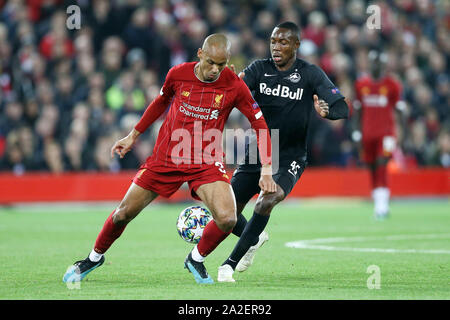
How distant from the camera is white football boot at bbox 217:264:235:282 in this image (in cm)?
789

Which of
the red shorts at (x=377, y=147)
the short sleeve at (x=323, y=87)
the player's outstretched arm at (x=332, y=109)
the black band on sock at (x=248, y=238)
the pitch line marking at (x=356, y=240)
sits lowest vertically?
the pitch line marking at (x=356, y=240)

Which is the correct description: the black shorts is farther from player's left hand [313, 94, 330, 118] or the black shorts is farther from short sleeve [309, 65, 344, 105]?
short sleeve [309, 65, 344, 105]

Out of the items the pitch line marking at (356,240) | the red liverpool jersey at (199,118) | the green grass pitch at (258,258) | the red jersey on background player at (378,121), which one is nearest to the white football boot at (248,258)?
the green grass pitch at (258,258)

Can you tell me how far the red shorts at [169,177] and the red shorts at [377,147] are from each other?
328 inches

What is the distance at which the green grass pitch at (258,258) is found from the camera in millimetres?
7133

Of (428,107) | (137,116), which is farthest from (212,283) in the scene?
(428,107)

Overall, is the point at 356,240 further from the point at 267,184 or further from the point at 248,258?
the point at 267,184

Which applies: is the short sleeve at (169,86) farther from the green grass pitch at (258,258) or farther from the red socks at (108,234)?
the green grass pitch at (258,258)

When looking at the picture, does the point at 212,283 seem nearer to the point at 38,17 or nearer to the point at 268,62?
the point at 268,62

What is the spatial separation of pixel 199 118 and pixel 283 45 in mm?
1352

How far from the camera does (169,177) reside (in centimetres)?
787

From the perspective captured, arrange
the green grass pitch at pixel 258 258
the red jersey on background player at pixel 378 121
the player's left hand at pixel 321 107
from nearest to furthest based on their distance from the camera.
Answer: the green grass pitch at pixel 258 258 → the player's left hand at pixel 321 107 → the red jersey on background player at pixel 378 121

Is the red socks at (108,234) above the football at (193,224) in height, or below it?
above

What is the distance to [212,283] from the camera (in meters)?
7.70
